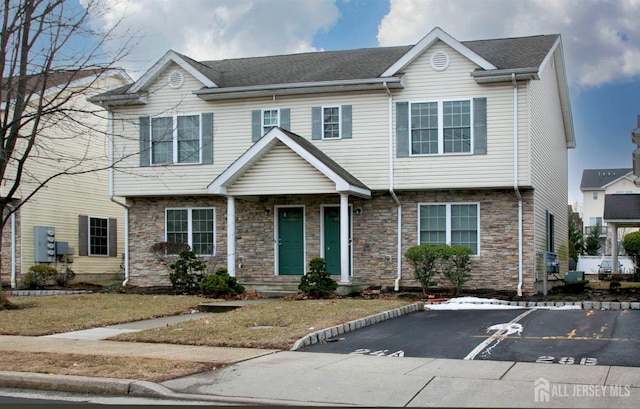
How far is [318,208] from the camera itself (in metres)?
21.7

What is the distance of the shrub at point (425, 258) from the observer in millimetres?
19138

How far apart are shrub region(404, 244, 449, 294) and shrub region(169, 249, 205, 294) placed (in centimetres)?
619

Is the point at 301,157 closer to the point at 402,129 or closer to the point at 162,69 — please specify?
the point at 402,129

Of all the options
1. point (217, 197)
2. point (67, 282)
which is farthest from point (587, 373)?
point (67, 282)

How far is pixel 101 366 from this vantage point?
30.6 ft

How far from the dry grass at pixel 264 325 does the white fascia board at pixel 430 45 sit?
7035mm

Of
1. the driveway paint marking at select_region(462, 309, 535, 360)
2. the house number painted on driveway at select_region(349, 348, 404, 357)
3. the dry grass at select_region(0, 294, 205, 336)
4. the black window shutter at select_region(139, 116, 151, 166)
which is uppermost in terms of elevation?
the black window shutter at select_region(139, 116, 151, 166)


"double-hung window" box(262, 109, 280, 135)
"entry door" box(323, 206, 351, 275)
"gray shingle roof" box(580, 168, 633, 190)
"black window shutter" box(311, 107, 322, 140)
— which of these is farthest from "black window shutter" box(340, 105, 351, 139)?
"gray shingle roof" box(580, 168, 633, 190)

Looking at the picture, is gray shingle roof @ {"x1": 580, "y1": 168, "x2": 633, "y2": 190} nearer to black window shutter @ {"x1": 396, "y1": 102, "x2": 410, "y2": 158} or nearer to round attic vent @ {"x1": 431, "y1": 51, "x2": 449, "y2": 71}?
round attic vent @ {"x1": 431, "y1": 51, "x2": 449, "y2": 71}

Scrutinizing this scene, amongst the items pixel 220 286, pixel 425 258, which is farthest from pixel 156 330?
pixel 425 258

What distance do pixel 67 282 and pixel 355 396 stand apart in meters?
20.5

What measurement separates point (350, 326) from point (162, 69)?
12737mm

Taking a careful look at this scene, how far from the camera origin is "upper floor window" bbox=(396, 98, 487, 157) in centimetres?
1978

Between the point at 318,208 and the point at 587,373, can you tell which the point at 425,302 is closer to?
the point at 318,208
